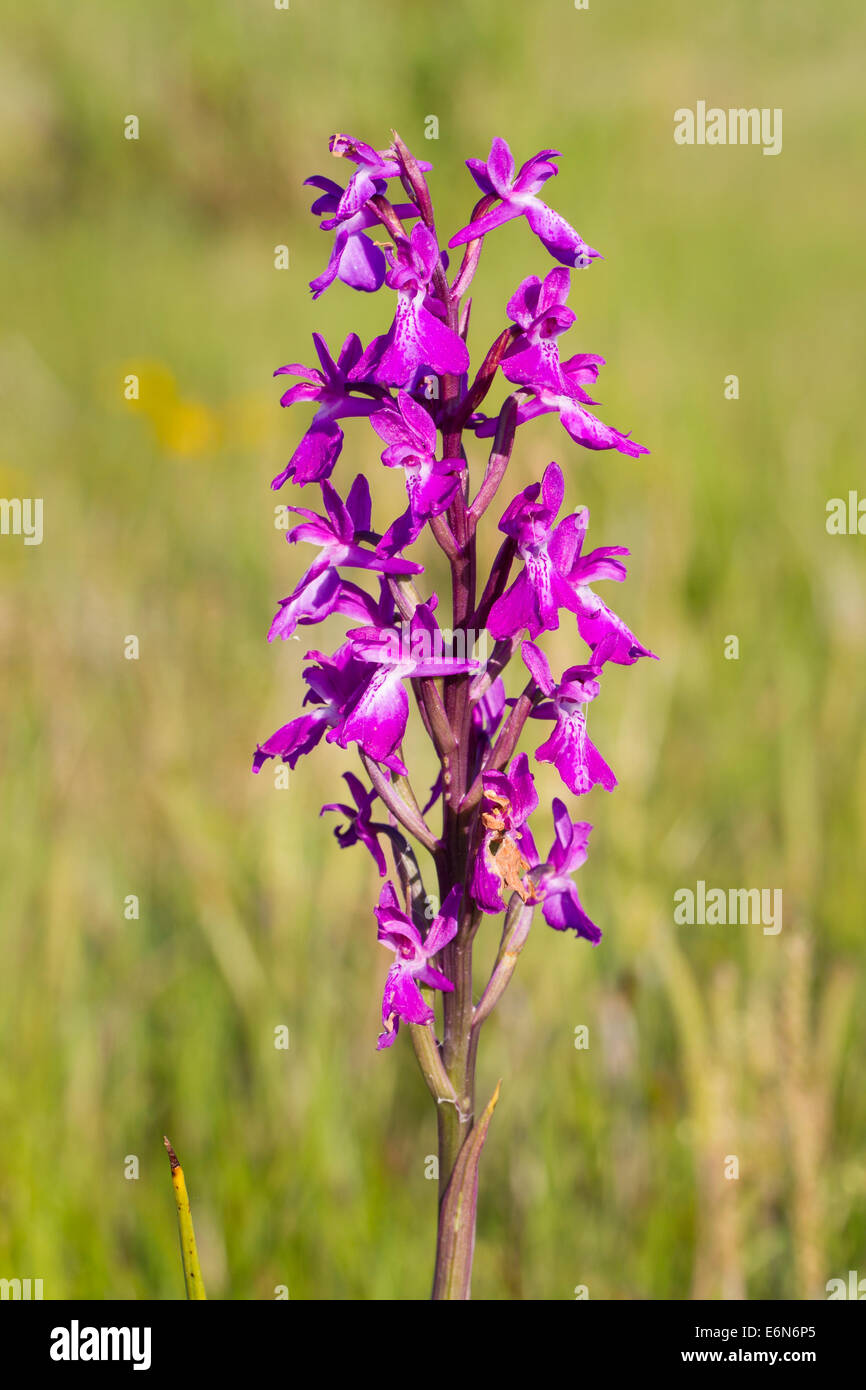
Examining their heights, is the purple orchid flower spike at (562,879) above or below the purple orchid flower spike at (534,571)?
below

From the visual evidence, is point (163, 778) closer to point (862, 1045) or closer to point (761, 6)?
point (862, 1045)

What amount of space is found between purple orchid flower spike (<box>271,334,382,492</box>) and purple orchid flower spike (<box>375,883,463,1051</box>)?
14.5 inches

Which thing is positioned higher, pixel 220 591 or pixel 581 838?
pixel 220 591

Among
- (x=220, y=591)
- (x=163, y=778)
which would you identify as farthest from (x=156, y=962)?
(x=220, y=591)

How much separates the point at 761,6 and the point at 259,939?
1186 centimetres

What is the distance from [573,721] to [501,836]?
119mm

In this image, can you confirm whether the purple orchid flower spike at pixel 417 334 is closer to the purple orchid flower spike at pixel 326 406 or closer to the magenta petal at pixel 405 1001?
the purple orchid flower spike at pixel 326 406

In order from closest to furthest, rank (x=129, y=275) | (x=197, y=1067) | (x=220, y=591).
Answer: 1. (x=197, y=1067)
2. (x=220, y=591)
3. (x=129, y=275)

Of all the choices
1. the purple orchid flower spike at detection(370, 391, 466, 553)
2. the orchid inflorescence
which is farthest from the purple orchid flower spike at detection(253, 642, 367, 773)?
the purple orchid flower spike at detection(370, 391, 466, 553)

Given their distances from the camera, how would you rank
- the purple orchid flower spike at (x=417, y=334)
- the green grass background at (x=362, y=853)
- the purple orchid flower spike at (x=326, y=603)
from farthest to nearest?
the green grass background at (x=362, y=853)
the purple orchid flower spike at (x=326, y=603)
the purple orchid flower spike at (x=417, y=334)

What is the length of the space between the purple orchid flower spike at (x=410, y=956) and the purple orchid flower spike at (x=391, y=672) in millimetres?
127

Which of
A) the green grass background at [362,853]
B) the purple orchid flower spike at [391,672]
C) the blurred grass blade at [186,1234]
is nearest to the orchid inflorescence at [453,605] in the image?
the purple orchid flower spike at [391,672]

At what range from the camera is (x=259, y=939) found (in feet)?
8.46

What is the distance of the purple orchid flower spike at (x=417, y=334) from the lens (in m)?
0.88
